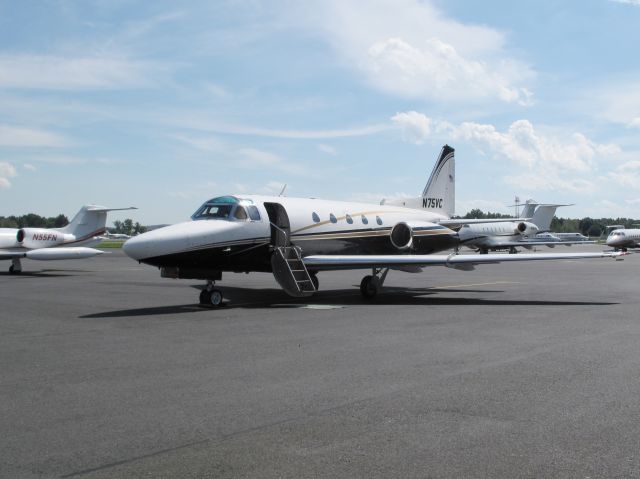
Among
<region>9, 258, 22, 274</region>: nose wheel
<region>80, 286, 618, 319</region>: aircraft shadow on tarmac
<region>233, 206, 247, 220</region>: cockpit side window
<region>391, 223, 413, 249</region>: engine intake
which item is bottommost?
<region>80, 286, 618, 319</region>: aircraft shadow on tarmac

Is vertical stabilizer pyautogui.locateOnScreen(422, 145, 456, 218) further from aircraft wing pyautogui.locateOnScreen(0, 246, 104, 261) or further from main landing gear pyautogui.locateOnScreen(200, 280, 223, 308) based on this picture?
aircraft wing pyautogui.locateOnScreen(0, 246, 104, 261)

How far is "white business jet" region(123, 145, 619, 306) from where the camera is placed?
48.2 ft

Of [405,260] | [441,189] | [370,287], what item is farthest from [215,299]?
[441,189]

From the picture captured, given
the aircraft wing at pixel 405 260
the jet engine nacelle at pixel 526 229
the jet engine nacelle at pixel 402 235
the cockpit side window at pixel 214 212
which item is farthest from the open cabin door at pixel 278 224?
the jet engine nacelle at pixel 526 229

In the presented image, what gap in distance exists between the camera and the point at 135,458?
15.4 feet

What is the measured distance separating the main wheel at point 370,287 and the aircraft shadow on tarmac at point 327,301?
0.67 ft

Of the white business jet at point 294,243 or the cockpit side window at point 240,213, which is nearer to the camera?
the white business jet at point 294,243

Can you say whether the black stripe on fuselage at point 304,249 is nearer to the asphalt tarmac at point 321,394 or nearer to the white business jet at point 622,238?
the asphalt tarmac at point 321,394

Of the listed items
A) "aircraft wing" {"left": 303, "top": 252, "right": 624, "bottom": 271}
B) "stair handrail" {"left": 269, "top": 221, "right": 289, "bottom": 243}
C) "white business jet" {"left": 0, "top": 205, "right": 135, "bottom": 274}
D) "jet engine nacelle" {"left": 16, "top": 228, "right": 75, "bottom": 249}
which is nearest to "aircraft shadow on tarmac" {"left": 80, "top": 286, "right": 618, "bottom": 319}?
"aircraft wing" {"left": 303, "top": 252, "right": 624, "bottom": 271}

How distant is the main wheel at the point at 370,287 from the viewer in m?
17.5

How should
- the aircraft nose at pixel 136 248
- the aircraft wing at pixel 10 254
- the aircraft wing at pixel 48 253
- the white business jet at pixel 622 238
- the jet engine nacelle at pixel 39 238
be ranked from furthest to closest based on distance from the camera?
the white business jet at pixel 622 238 → the jet engine nacelle at pixel 39 238 → the aircraft wing at pixel 10 254 → the aircraft wing at pixel 48 253 → the aircraft nose at pixel 136 248

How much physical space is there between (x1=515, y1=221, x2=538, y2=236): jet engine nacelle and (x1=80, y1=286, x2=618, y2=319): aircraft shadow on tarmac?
44378 millimetres

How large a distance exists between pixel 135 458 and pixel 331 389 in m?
2.61

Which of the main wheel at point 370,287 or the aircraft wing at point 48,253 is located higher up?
the aircraft wing at point 48,253
